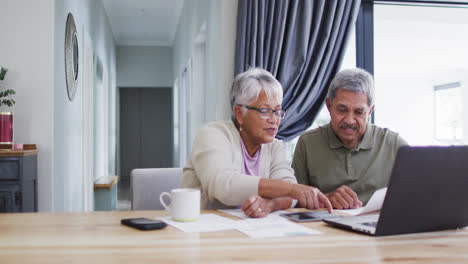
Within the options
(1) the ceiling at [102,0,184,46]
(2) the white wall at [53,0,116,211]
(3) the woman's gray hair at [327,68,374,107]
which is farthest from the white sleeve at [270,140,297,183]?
(1) the ceiling at [102,0,184,46]

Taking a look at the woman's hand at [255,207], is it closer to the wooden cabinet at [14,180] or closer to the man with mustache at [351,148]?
the man with mustache at [351,148]

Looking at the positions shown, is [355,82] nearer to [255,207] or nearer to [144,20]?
[255,207]

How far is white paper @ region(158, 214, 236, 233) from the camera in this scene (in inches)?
46.2

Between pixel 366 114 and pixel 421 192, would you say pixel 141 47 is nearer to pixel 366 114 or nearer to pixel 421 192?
pixel 366 114

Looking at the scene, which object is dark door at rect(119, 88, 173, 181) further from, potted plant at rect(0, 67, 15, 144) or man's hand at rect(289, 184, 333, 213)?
man's hand at rect(289, 184, 333, 213)

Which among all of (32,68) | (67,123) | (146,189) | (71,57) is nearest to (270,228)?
(146,189)

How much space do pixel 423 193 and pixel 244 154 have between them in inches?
34.1

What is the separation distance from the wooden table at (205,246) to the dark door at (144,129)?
8598mm

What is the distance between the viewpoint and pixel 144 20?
730 centimetres

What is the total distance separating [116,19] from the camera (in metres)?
7.20

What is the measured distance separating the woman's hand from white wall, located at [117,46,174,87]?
310 inches

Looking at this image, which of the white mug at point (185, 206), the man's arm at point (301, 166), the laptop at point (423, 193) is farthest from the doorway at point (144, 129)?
the laptop at point (423, 193)

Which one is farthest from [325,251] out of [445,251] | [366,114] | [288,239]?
[366,114]

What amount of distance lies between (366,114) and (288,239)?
1.14 m
